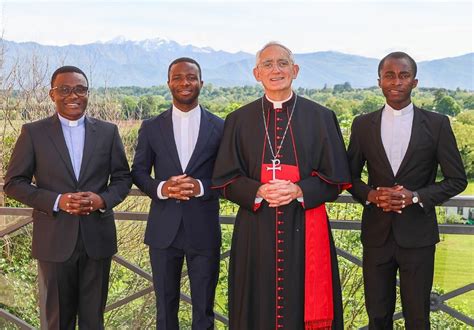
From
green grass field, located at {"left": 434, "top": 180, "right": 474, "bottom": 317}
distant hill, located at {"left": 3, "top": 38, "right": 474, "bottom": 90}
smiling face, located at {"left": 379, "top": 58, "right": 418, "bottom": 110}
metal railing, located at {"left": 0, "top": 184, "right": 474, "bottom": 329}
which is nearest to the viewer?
smiling face, located at {"left": 379, "top": 58, "right": 418, "bottom": 110}

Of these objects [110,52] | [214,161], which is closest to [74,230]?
[214,161]

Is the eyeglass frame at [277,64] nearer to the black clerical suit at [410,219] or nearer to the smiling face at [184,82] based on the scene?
the smiling face at [184,82]

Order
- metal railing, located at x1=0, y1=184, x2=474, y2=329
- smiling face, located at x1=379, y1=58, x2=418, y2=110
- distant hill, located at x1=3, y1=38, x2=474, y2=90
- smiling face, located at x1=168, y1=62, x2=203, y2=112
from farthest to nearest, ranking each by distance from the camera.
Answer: distant hill, located at x1=3, y1=38, x2=474, y2=90
metal railing, located at x1=0, y1=184, x2=474, y2=329
smiling face, located at x1=168, y1=62, x2=203, y2=112
smiling face, located at x1=379, y1=58, x2=418, y2=110

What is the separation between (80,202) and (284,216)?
37.0 inches

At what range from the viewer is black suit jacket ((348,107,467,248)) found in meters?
2.53

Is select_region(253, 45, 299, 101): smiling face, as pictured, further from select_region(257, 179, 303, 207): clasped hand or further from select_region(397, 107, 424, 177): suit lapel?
select_region(397, 107, 424, 177): suit lapel

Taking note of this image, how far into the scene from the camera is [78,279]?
2688 mm

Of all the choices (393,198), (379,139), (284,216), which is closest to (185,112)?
(284,216)

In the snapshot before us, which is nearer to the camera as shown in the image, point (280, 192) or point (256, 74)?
point (280, 192)

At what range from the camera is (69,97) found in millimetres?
2645

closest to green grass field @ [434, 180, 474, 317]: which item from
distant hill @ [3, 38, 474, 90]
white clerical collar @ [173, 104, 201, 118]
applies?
white clerical collar @ [173, 104, 201, 118]

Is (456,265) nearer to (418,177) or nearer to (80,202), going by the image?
(418,177)

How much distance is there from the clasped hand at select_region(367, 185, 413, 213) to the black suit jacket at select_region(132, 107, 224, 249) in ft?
2.64

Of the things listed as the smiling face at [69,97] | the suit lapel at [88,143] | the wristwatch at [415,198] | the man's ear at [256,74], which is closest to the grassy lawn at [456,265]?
the wristwatch at [415,198]
